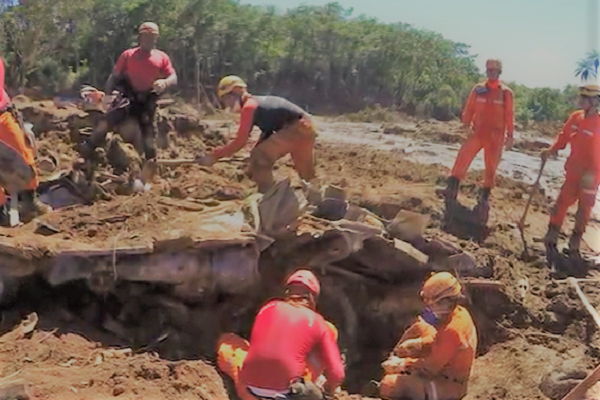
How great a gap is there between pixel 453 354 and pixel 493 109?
4533 mm

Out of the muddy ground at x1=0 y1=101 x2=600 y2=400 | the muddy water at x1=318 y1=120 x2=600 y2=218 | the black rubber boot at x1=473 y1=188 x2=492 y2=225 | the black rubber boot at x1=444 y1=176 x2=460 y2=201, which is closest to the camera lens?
the muddy ground at x1=0 y1=101 x2=600 y2=400

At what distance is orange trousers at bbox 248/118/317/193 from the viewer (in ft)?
22.7

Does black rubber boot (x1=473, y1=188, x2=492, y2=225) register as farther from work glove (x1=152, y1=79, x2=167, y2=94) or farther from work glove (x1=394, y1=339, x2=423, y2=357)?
work glove (x1=394, y1=339, x2=423, y2=357)

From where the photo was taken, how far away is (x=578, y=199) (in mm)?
8281

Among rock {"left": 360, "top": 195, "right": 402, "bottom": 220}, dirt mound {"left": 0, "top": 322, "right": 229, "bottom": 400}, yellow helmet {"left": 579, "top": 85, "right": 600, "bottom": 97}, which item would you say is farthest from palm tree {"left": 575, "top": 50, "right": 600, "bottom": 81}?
dirt mound {"left": 0, "top": 322, "right": 229, "bottom": 400}

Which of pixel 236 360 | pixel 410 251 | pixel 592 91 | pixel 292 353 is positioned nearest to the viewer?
pixel 292 353

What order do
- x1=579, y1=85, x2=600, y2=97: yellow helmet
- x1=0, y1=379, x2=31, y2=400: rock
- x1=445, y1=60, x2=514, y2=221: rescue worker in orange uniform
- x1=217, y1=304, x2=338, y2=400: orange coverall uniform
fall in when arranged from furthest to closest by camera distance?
x1=445, y1=60, x2=514, y2=221: rescue worker in orange uniform
x1=579, y1=85, x2=600, y2=97: yellow helmet
x1=0, y1=379, x2=31, y2=400: rock
x1=217, y1=304, x2=338, y2=400: orange coverall uniform

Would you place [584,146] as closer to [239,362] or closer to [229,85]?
[229,85]

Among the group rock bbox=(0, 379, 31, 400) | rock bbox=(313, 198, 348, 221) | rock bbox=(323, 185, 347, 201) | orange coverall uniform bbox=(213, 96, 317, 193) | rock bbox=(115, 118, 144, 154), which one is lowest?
rock bbox=(0, 379, 31, 400)

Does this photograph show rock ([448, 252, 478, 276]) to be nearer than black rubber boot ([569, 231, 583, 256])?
Yes

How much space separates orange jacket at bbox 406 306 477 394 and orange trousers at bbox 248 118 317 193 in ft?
8.59

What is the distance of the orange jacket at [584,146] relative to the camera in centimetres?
806

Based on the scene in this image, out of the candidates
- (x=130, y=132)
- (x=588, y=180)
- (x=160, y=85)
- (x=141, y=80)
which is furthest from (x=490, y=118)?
(x=130, y=132)

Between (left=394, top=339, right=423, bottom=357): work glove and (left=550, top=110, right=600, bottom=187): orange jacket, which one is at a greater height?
(left=550, top=110, right=600, bottom=187): orange jacket
